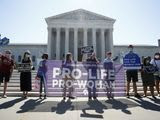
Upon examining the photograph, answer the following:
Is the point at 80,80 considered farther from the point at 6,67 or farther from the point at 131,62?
the point at 6,67

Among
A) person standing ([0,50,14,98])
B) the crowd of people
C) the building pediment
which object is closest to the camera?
the crowd of people

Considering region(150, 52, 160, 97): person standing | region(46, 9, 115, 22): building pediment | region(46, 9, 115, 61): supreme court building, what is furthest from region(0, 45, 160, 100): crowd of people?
region(46, 9, 115, 22): building pediment

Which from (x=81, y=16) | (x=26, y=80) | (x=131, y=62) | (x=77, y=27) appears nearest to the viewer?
(x=26, y=80)

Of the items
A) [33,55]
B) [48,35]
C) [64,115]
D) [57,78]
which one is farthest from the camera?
[33,55]

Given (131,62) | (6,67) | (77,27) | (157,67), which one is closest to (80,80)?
(131,62)

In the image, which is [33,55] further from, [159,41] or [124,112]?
[124,112]

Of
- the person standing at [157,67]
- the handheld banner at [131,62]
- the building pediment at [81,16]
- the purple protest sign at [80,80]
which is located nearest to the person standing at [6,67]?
the purple protest sign at [80,80]

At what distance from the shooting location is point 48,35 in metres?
55.8

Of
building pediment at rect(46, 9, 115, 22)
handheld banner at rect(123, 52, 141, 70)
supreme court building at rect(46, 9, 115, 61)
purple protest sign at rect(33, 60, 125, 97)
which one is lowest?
purple protest sign at rect(33, 60, 125, 97)

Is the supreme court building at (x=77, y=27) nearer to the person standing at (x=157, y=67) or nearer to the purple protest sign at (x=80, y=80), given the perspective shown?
the purple protest sign at (x=80, y=80)

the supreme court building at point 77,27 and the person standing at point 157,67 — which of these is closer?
the person standing at point 157,67

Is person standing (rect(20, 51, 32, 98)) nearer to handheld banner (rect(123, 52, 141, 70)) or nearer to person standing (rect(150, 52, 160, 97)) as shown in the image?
handheld banner (rect(123, 52, 141, 70))

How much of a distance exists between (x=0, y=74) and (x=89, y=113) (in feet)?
17.6

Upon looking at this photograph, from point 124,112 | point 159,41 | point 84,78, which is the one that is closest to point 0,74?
point 84,78
